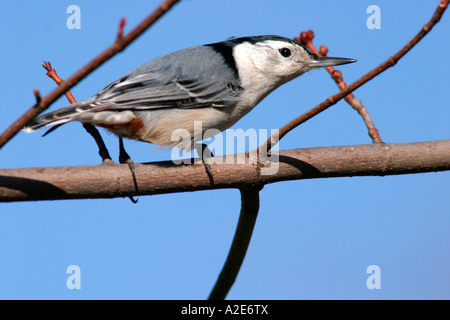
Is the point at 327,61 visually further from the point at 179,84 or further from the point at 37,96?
the point at 37,96

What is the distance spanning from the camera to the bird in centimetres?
215

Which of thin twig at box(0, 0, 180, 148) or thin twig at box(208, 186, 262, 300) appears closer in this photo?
thin twig at box(0, 0, 180, 148)

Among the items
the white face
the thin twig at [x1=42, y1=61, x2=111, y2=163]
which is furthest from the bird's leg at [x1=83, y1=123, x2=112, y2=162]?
the white face

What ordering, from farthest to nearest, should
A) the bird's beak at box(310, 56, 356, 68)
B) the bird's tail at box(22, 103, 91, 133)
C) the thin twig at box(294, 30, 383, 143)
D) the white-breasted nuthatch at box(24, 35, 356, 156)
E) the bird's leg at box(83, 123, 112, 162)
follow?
the bird's beak at box(310, 56, 356, 68) < the white-breasted nuthatch at box(24, 35, 356, 156) < the thin twig at box(294, 30, 383, 143) < the bird's leg at box(83, 123, 112, 162) < the bird's tail at box(22, 103, 91, 133)

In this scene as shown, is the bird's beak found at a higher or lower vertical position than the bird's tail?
higher

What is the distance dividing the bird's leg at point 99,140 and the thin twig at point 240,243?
19.3 inches

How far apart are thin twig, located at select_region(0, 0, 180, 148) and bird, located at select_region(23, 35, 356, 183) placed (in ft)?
2.41

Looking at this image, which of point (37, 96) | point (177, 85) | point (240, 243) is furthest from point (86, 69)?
point (177, 85)

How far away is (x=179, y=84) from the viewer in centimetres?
229

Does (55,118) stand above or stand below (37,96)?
above

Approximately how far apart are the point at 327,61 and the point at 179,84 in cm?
70

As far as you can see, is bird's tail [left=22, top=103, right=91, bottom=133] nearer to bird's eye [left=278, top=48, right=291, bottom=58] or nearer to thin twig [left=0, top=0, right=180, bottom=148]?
thin twig [left=0, top=0, right=180, bottom=148]

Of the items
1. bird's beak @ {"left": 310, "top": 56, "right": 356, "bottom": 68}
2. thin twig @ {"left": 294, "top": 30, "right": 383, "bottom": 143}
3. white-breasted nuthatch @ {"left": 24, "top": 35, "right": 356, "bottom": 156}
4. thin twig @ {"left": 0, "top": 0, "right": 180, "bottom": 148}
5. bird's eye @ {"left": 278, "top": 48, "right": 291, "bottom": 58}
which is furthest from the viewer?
bird's eye @ {"left": 278, "top": 48, "right": 291, "bottom": 58}

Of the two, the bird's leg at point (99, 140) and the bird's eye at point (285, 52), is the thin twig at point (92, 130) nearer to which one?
the bird's leg at point (99, 140)
